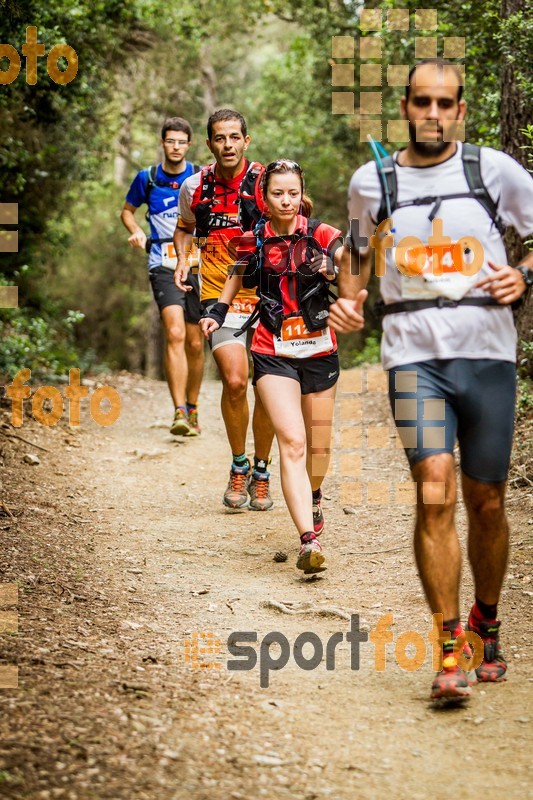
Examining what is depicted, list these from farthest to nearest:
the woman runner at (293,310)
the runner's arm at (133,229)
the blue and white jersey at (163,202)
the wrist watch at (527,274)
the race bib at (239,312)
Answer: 1. the blue and white jersey at (163,202)
2. the runner's arm at (133,229)
3. the race bib at (239,312)
4. the woman runner at (293,310)
5. the wrist watch at (527,274)

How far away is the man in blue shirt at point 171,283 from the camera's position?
31.4 ft

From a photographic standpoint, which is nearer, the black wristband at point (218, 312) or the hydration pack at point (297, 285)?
the hydration pack at point (297, 285)

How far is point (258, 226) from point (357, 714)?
126 inches

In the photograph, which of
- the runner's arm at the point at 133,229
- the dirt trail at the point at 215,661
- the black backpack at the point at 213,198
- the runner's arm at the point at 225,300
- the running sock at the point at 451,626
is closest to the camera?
the dirt trail at the point at 215,661

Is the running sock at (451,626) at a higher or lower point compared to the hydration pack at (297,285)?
lower

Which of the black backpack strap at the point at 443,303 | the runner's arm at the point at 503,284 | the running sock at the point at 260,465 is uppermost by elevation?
the runner's arm at the point at 503,284

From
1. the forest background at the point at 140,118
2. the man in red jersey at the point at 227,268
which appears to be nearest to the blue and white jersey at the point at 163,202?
the forest background at the point at 140,118

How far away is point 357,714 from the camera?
3.79 metres

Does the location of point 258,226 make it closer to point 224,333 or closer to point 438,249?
point 224,333

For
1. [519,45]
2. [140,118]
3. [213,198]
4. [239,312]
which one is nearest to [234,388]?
[239,312]

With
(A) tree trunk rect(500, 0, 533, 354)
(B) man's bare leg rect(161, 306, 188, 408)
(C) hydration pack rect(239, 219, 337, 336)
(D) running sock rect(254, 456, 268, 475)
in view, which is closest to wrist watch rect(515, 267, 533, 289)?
(C) hydration pack rect(239, 219, 337, 336)

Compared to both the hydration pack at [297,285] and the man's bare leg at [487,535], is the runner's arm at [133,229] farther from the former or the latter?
the man's bare leg at [487,535]

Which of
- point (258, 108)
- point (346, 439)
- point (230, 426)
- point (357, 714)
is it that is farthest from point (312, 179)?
point (357, 714)

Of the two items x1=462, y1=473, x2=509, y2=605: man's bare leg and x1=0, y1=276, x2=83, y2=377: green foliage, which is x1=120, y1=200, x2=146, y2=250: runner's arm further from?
x1=462, y1=473, x2=509, y2=605: man's bare leg
